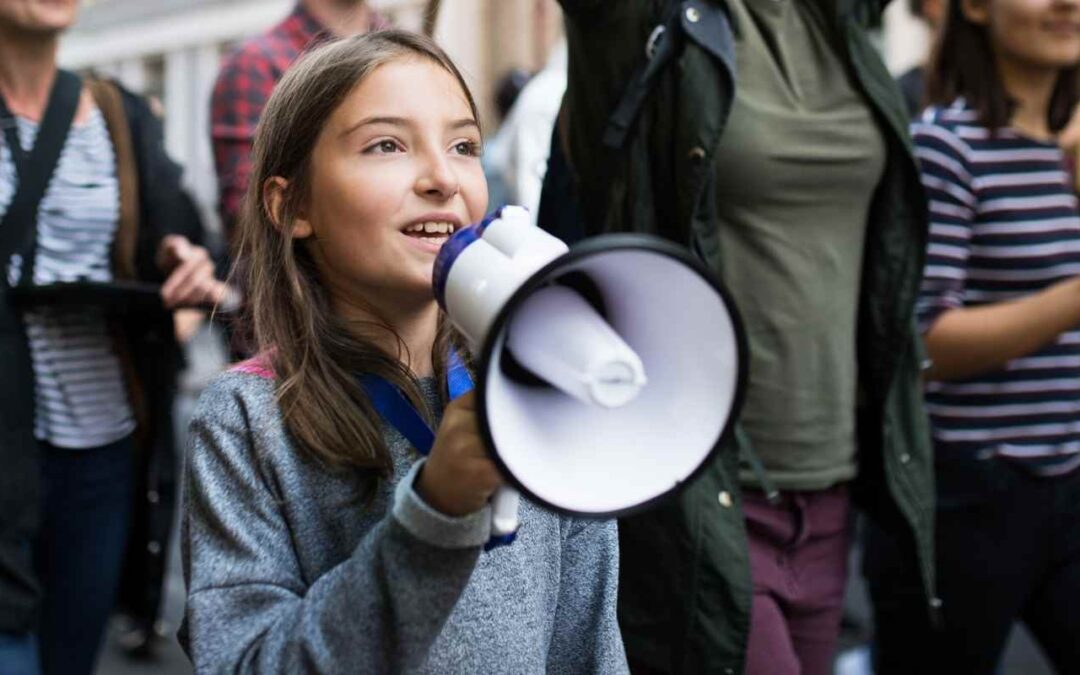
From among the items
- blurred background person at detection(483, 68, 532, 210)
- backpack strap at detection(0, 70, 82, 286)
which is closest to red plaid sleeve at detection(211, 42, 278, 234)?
backpack strap at detection(0, 70, 82, 286)

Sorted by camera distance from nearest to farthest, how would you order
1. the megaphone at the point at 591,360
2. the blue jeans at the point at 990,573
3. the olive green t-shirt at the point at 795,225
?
the megaphone at the point at 591,360 → the olive green t-shirt at the point at 795,225 → the blue jeans at the point at 990,573

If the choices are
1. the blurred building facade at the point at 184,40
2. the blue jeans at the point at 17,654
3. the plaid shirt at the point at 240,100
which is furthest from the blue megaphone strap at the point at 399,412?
the blurred building facade at the point at 184,40

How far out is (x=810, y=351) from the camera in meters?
2.61

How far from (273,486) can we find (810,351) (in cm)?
120

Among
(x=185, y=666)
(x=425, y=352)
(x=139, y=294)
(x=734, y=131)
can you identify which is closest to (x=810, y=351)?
(x=734, y=131)

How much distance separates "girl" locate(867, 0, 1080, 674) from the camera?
9.91 ft

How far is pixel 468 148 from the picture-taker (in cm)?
187

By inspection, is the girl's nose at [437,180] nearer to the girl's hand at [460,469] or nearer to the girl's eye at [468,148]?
the girl's eye at [468,148]

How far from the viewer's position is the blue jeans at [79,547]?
3143 millimetres

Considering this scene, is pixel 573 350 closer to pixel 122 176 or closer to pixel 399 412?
pixel 399 412

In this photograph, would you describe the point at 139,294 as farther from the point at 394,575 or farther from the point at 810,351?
the point at 394,575

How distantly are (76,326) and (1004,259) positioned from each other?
1.89 meters

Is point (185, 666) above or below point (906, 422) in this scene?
below

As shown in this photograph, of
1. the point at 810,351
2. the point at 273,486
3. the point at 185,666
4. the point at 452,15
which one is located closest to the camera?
the point at 273,486
